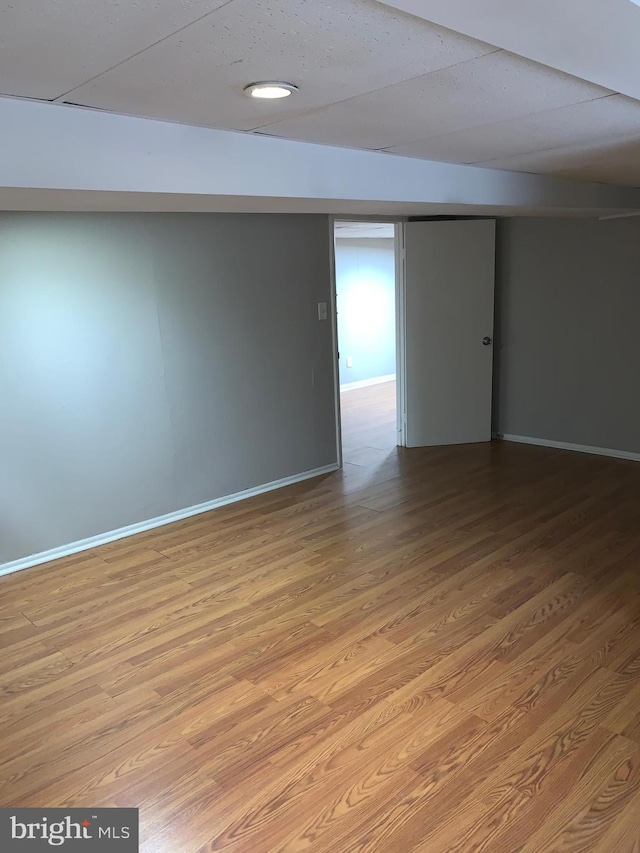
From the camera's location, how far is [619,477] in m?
4.68

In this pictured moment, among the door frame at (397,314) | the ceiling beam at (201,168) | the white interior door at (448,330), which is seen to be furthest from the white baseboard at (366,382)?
the ceiling beam at (201,168)

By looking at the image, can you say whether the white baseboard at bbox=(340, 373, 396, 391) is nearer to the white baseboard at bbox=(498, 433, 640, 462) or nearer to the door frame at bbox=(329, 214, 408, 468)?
the door frame at bbox=(329, 214, 408, 468)

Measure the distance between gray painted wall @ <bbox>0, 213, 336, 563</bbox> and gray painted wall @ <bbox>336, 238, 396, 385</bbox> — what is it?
3427 mm

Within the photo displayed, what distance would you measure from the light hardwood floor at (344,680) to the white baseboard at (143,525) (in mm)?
96

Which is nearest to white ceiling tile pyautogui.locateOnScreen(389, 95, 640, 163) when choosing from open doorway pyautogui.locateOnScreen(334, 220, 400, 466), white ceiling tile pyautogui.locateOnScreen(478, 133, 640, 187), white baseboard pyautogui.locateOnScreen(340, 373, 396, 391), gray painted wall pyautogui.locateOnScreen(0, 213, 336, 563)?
white ceiling tile pyautogui.locateOnScreen(478, 133, 640, 187)

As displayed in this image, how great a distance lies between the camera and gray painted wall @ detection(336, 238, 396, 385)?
8.20 m

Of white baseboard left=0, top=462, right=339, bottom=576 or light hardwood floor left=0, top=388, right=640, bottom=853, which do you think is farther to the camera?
white baseboard left=0, top=462, right=339, bottom=576

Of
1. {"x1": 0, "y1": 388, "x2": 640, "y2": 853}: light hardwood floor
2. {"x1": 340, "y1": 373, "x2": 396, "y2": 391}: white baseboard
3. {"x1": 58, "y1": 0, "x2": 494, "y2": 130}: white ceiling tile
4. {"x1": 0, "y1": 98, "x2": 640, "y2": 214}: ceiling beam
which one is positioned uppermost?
{"x1": 58, "y1": 0, "x2": 494, "y2": 130}: white ceiling tile

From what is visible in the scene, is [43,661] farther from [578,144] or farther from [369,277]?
[369,277]

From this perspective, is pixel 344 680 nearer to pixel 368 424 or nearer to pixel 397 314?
pixel 397 314

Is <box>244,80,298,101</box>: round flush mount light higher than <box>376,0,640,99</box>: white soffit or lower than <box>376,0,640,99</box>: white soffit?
higher

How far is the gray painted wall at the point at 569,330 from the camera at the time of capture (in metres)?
4.93

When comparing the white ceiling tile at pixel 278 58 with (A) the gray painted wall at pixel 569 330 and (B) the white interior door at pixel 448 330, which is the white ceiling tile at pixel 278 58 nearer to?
(B) the white interior door at pixel 448 330

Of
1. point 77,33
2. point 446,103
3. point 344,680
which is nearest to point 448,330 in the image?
point 446,103
